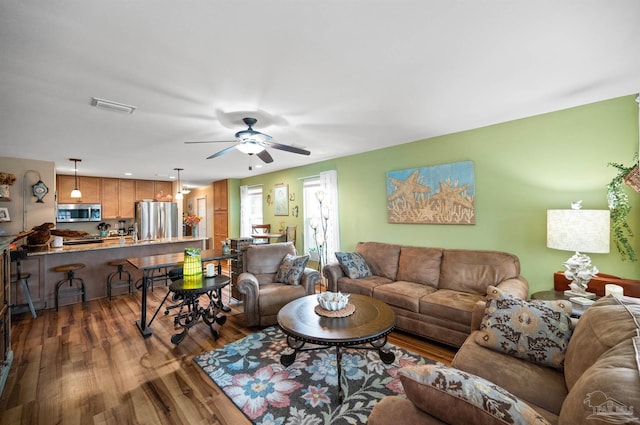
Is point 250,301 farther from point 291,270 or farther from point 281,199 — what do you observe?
point 281,199

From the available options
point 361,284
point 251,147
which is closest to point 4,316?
point 251,147

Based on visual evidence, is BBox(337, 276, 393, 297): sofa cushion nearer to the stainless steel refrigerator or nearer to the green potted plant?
the green potted plant

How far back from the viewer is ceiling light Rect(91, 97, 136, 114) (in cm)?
237

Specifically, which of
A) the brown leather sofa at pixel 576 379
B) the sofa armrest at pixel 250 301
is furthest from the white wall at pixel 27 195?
the brown leather sofa at pixel 576 379

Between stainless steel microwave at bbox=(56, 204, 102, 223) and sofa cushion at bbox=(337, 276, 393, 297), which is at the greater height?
stainless steel microwave at bbox=(56, 204, 102, 223)

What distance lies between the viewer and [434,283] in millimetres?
3432

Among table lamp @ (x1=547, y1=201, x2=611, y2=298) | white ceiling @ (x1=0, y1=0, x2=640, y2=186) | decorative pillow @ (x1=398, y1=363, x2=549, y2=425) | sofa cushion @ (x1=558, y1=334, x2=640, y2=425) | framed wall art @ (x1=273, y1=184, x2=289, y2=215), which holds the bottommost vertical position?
decorative pillow @ (x1=398, y1=363, x2=549, y2=425)

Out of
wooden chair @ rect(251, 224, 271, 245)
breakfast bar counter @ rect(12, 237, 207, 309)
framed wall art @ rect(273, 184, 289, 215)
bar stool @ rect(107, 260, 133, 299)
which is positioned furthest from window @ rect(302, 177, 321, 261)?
bar stool @ rect(107, 260, 133, 299)

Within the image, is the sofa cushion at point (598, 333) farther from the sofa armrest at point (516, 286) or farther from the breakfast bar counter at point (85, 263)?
the breakfast bar counter at point (85, 263)

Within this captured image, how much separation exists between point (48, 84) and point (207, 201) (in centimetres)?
691

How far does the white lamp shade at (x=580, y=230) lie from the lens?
218cm

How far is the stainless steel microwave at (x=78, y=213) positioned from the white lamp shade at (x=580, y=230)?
896 cm

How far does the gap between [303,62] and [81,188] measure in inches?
299

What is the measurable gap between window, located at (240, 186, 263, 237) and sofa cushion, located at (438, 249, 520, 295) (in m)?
5.11
